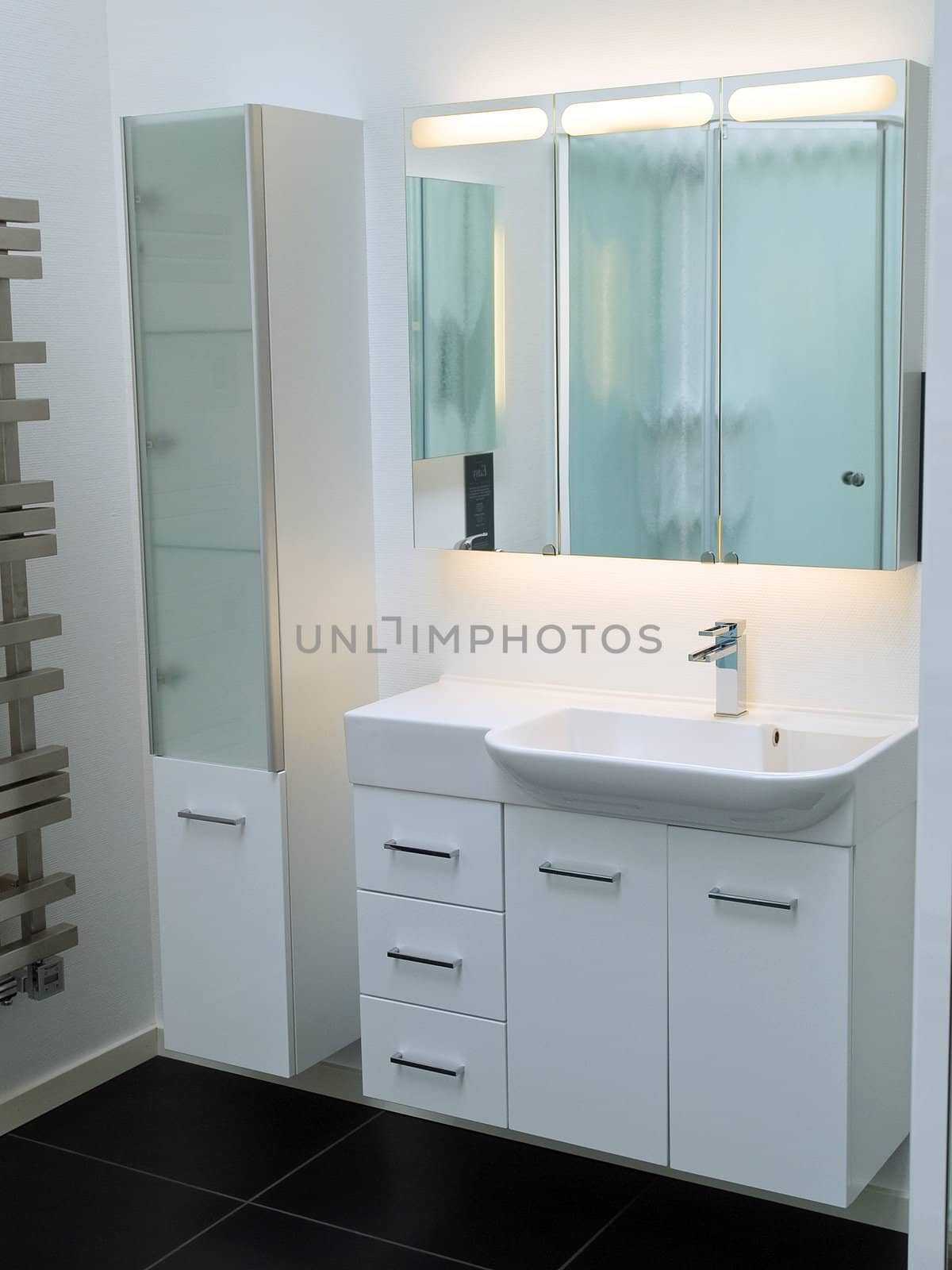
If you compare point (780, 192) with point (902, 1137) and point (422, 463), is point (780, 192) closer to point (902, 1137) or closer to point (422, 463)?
point (422, 463)

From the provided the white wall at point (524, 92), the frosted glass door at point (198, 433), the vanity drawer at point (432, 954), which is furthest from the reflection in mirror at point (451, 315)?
the vanity drawer at point (432, 954)

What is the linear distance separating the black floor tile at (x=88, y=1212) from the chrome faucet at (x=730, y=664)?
131cm

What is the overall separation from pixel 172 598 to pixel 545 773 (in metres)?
0.91

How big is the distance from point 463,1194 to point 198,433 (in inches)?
59.9

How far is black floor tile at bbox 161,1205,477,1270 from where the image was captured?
2.48 metres

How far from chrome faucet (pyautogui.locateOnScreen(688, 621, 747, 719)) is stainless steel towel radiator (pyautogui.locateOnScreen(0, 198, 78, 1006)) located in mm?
1266

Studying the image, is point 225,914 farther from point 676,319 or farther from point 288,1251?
point 676,319

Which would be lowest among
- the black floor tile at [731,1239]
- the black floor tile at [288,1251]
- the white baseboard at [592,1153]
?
the black floor tile at [731,1239]

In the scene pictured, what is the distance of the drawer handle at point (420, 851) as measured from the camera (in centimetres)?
258

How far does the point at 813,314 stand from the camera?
2350 mm

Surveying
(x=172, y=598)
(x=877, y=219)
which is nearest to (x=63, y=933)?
(x=172, y=598)

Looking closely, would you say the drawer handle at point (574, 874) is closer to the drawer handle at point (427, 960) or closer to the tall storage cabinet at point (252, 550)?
the drawer handle at point (427, 960)

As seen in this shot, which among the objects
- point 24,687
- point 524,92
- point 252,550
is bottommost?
point 24,687

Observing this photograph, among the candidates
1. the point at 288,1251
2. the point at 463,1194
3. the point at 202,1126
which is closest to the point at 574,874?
the point at 463,1194
